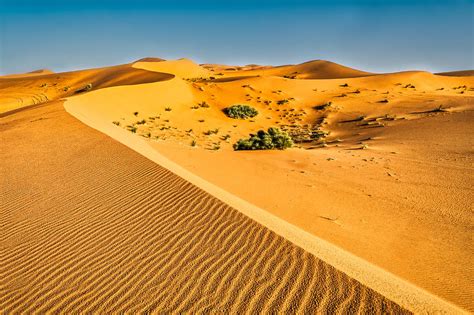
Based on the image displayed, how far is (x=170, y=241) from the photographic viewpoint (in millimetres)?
4363

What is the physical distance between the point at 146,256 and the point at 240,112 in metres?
20.1

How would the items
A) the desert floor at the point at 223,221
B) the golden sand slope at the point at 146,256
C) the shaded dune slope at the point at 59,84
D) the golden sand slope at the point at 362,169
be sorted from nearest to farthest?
the golden sand slope at the point at 146,256 < the desert floor at the point at 223,221 < the golden sand slope at the point at 362,169 < the shaded dune slope at the point at 59,84

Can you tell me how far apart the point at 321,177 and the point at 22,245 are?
6796 millimetres

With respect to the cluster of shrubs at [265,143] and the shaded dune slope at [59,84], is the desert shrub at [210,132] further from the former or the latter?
the shaded dune slope at [59,84]

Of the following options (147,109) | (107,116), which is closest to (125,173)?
(107,116)

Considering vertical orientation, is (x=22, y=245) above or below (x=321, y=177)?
above

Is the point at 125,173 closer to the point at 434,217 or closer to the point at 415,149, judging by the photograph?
the point at 434,217

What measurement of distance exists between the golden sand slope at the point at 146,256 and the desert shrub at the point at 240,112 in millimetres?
16452

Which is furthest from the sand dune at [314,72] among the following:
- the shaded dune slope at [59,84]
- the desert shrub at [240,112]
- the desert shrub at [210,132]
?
the desert shrub at [210,132]

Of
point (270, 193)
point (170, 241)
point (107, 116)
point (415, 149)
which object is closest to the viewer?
point (170, 241)

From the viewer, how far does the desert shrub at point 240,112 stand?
2339 cm

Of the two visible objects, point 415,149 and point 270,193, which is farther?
point 415,149

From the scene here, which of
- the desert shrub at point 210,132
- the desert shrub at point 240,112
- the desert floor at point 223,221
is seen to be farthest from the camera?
the desert shrub at point 240,112

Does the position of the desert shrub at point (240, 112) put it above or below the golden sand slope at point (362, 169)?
below
